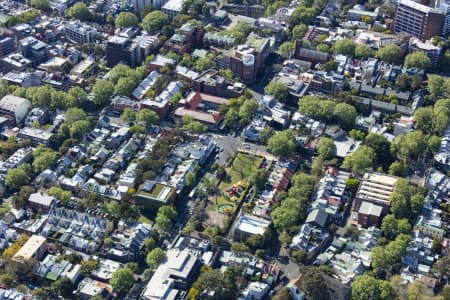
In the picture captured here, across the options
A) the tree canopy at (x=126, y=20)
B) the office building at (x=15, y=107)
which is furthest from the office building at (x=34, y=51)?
the tree canopy at (x=126, y=20)

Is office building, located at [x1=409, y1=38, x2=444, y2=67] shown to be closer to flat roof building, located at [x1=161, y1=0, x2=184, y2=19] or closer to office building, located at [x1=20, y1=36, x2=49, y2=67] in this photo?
flat roof building, located at [x1=161, y1=0, x2=184, y2=19]

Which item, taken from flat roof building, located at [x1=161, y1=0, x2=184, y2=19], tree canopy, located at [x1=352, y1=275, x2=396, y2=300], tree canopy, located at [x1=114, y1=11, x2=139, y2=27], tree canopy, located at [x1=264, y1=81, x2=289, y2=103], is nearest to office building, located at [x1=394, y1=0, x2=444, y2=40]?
tree canopy, located at [x1=264, y1=81, x2=289, y2=103]

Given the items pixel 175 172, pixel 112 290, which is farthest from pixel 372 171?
pixel 112 290

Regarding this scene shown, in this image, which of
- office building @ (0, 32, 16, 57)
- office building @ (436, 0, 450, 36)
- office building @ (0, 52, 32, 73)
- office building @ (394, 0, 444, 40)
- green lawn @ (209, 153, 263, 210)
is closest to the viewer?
green lawn @ (209, 153, 263, 210)

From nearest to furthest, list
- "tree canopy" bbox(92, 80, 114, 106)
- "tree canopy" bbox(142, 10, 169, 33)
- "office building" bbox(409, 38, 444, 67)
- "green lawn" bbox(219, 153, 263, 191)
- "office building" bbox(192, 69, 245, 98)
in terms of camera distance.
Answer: "green lawn" bbox(219, 153, 263, 191)
"tree canopy" bbox(92, 80, 114, 106)
"office building" bbox(192, 69, 245, 98)
"office building" bbox(409, 38, 444, 67)
"tree canopy" bbox(142, 10, 169, 33)

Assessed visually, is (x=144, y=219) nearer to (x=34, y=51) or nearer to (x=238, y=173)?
(x=238, y=173)

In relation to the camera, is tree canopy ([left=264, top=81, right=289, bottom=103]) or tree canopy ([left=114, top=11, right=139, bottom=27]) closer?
tree canopy ([left=264, top=81, right=289, bottom=103])

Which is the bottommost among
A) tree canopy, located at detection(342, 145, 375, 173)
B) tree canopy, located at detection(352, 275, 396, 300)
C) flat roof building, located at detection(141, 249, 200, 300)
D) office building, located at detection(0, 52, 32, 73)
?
flat roof building, located at detection(141, 249, 200, 300)
